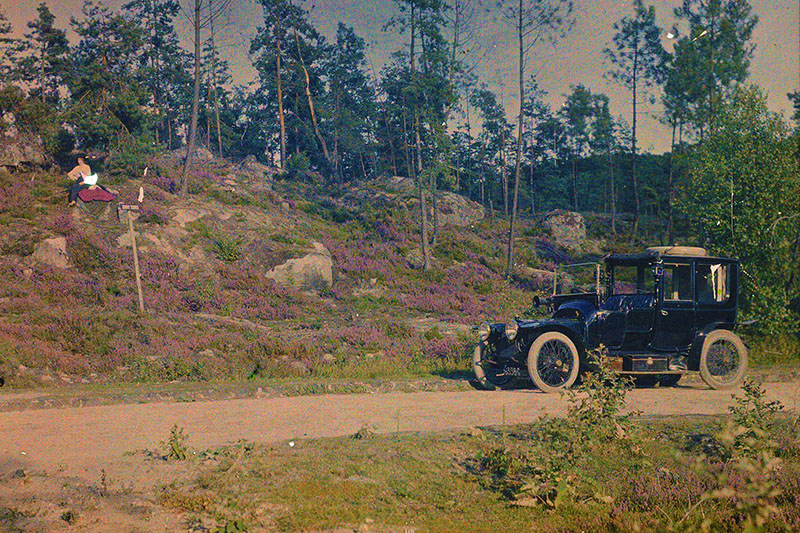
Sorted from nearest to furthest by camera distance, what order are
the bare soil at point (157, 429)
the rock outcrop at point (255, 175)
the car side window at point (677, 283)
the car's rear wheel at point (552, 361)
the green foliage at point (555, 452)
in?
the bare soil at point (157, 429) → the green foliage at point (555, 452) → the car's rear wheel at point (552, 361) → the car side window at point (677, 283) → the rock outcrop at point (255, 175)

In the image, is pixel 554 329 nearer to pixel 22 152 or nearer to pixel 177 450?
pixel 177 450

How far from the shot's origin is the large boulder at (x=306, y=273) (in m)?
26.5

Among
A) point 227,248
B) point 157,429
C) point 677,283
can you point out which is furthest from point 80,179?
point 677,283

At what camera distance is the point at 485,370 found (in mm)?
12438

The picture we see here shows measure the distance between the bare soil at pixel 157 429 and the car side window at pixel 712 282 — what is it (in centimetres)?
195

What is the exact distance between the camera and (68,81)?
1321 inches

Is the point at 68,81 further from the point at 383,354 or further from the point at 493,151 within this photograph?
the point at 493,151

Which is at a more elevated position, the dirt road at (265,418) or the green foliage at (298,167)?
the green foliage at (298,167)

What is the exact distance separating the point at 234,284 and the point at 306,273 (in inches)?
145

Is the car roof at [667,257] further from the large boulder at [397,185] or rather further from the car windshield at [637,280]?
the large boulder at [397,185]

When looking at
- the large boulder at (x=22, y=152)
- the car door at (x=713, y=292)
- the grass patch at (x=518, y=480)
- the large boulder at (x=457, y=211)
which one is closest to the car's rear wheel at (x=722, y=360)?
the car door at (x=713, y=292)

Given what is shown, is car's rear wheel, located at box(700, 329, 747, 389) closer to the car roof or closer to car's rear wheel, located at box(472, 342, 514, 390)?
the car roof

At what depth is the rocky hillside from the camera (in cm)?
1480

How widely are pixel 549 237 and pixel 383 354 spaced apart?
101 feet
